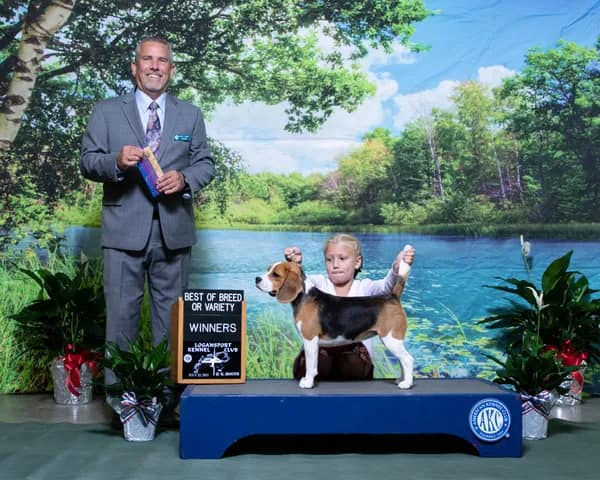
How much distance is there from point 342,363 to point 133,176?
3.80 ft

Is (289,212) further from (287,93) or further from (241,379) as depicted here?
(241,379)

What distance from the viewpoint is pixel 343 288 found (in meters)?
3.39

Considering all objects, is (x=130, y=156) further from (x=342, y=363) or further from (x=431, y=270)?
(x=431, y=270)

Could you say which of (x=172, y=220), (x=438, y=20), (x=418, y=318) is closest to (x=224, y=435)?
(x=172, y=220)

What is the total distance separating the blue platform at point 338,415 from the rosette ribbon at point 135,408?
31 cm

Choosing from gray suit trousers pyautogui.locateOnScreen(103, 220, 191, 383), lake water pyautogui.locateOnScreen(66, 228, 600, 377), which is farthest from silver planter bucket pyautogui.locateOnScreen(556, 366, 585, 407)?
gray suit trousers pyautogui.locateOnScreen(103, 220, 191, 383)

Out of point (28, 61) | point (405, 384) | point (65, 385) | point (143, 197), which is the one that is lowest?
point (65, 385)

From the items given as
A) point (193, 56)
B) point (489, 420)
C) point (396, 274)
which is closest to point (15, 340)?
point (193, 56)

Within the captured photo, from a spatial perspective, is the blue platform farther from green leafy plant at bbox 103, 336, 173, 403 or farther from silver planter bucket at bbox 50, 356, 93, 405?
silver planter bucket at bbox 50, 356, 93, 405

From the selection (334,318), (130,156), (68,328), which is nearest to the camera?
(334,318)

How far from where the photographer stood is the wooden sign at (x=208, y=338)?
10.4 ft

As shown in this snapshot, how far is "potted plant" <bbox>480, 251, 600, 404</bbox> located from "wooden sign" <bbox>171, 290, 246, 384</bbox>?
5.35 feet

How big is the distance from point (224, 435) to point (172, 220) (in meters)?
0.98

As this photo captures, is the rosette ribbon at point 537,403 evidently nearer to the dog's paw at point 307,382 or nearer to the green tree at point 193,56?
the dog's paw at point 307,382
